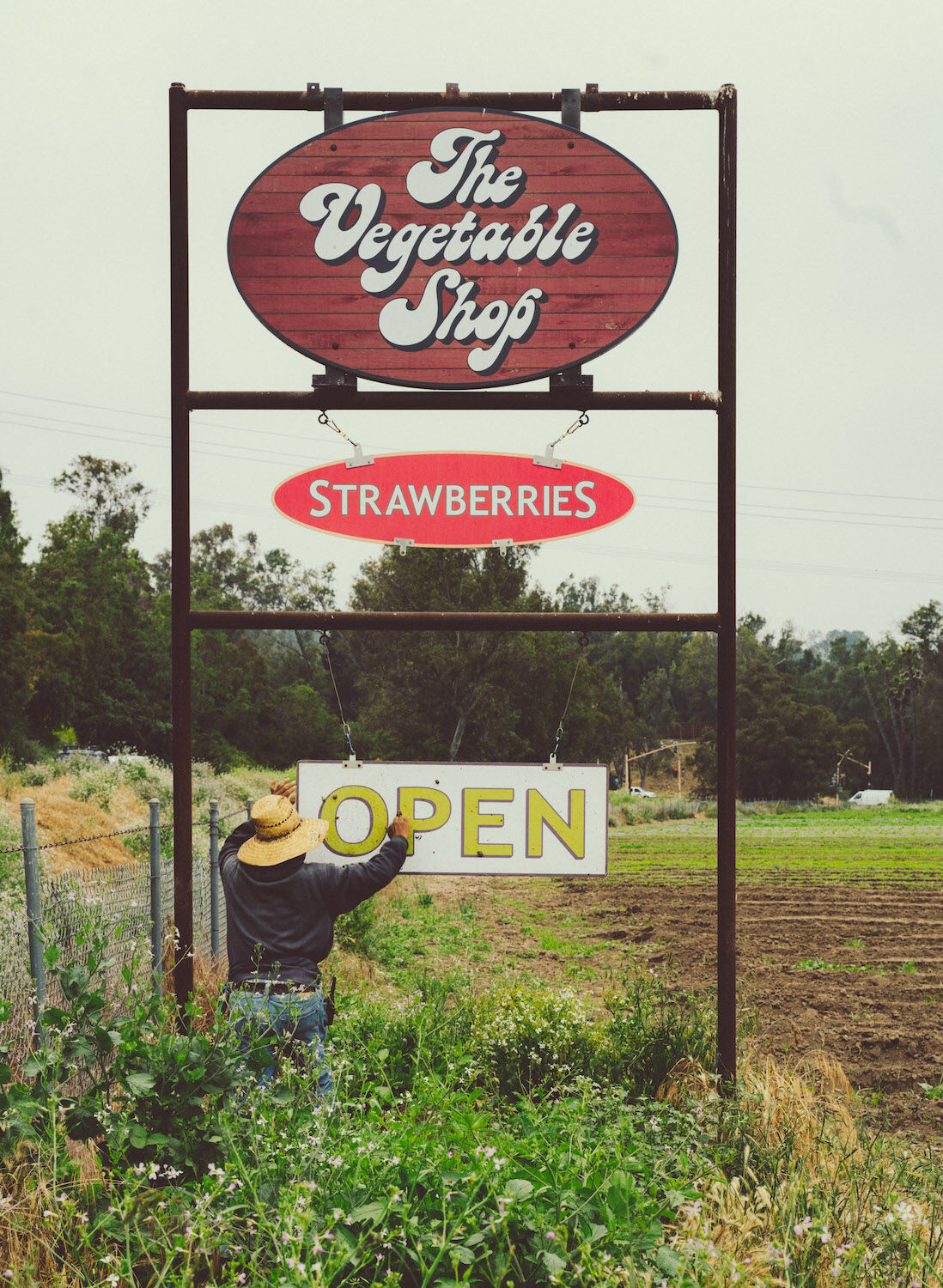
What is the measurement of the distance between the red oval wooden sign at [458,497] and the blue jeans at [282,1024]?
233 centimetres

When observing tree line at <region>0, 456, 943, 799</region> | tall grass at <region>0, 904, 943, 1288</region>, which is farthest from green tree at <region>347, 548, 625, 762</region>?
tall grass at <region>0, 904, 943, 1288</region>

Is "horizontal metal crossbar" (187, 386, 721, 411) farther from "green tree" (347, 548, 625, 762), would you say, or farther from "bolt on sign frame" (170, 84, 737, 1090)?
"green tree" (347, 548, 625, 762)

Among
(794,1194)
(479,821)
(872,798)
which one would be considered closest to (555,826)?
(479,821)

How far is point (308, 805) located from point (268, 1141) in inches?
80.7

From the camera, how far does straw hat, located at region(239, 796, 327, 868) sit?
457cm

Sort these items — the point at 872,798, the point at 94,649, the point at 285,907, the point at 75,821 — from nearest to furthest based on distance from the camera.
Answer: the point at 285,907 → the point at 75,821 → the point at 94,649 → the point at 872,798

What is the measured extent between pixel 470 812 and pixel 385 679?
33.0 meters

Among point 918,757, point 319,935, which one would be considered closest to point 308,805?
point 319,935

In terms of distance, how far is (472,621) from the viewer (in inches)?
209

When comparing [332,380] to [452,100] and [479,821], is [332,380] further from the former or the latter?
[479,821]

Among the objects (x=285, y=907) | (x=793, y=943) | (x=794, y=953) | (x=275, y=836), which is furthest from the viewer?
(x=793, y=943)

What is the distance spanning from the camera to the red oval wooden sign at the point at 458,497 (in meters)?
5.29

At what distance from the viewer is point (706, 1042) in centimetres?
529

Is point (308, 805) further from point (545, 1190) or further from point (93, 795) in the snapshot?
point (93, 795)
